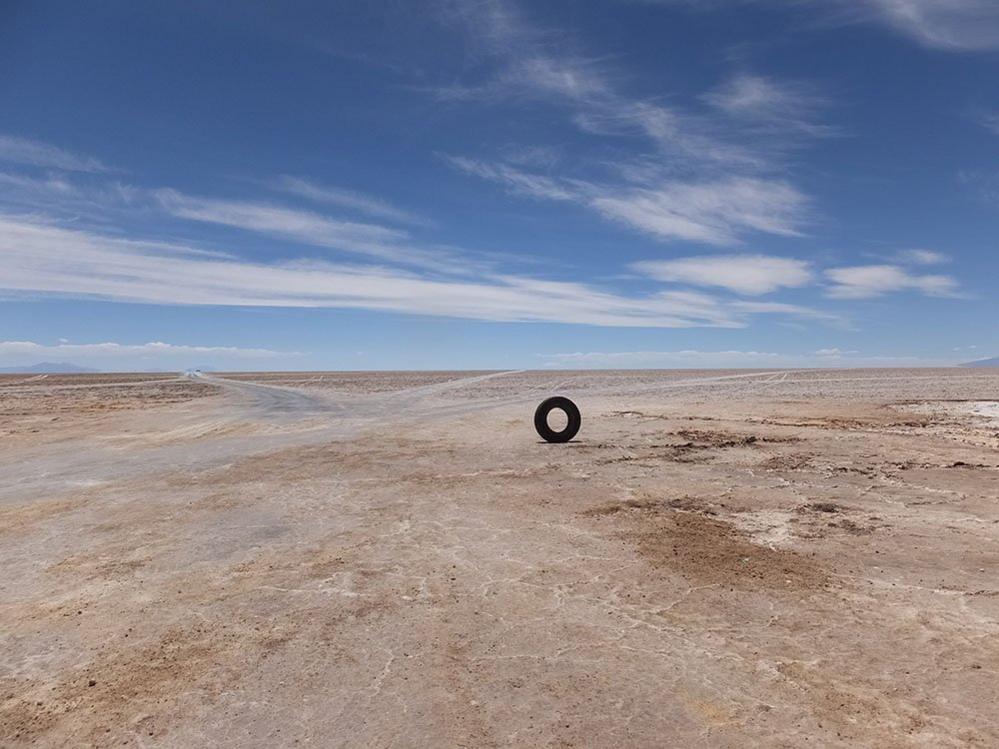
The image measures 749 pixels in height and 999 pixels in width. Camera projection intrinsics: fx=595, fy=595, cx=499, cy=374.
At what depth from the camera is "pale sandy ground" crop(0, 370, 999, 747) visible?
3.72 meters

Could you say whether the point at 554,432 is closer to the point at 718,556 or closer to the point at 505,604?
the point at 718,556

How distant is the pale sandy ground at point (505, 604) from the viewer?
12.2ft

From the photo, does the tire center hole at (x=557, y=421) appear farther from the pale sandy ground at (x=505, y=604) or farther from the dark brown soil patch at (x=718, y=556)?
the dark brown soil patch at (x=718, y=556)

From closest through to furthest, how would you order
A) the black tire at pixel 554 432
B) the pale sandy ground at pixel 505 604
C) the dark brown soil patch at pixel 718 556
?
the pale sandy ground at pixel 505 604 < the dark brown soil patch at pixel 718 556 < the black tire at pixel 554 432

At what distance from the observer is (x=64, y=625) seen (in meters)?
5.01

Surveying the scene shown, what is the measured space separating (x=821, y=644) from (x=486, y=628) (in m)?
2.61

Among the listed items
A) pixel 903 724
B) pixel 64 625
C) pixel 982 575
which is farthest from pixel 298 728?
pixel 982 575

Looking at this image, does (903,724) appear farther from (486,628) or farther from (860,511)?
(860,511)

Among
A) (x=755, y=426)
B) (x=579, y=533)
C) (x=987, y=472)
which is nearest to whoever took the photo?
(x=579, y=533)

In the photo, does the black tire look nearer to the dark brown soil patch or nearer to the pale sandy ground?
the pale sandy ground

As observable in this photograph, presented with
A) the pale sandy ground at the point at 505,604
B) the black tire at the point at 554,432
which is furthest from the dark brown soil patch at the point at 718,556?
the black tire at the point at 554,432

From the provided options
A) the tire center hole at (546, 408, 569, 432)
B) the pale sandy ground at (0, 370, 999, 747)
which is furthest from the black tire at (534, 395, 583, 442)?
the pale sandy ground at (0, 370, 999, 747)

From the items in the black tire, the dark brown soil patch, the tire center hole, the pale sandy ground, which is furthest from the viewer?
the tire center hole

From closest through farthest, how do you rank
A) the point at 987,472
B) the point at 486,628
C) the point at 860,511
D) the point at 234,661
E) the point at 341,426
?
the point at 234,661 < the point at 486,628 < the point at 860,511 < the point at 987,472 < the point at 341,426
